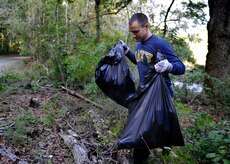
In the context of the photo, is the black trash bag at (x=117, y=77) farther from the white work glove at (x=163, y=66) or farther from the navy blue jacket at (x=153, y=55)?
the white work glove at (x=163, y=66)

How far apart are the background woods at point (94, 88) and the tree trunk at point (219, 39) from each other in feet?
0.08

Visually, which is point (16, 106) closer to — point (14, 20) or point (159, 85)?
point (159, 85)

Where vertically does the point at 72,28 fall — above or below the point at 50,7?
below

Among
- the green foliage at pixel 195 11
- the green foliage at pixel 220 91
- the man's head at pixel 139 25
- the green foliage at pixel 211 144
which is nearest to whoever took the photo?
the man's head at pixel 139 25

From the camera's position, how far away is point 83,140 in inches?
146

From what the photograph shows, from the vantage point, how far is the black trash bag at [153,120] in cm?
253

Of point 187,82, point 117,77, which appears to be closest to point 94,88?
point 187,82

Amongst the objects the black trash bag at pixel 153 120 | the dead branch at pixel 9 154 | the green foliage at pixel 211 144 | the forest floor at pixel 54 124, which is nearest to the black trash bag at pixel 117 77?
the black trash bag at pixel 153 120

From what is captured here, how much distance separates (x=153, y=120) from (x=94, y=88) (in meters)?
3.27

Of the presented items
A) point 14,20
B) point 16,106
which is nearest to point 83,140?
point 16,106

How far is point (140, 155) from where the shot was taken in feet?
9.75

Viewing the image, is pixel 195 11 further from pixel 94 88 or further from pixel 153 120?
pixel 153 120

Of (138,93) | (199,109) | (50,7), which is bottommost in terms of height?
(199,109)

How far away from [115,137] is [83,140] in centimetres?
45
